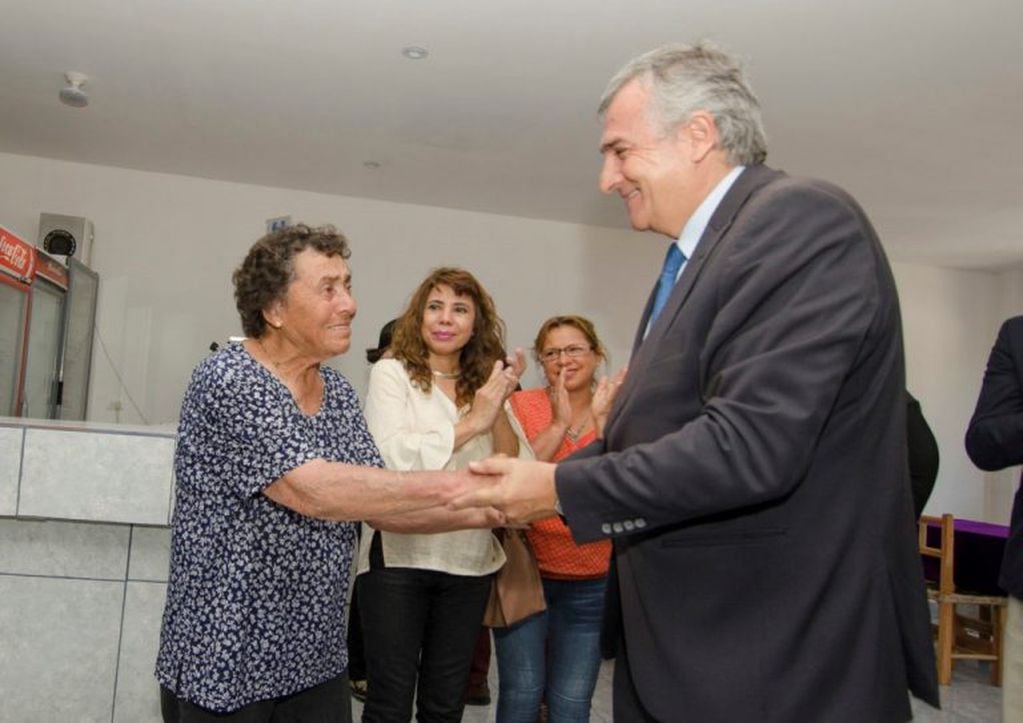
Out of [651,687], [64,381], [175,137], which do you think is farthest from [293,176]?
[651,687]

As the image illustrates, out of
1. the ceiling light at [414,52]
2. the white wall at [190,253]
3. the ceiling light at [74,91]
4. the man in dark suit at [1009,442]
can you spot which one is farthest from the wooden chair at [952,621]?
the ceiling light at [74,91]

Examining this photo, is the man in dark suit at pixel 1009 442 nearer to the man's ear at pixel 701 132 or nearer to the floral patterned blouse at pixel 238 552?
the man's ear at pixel 701 132

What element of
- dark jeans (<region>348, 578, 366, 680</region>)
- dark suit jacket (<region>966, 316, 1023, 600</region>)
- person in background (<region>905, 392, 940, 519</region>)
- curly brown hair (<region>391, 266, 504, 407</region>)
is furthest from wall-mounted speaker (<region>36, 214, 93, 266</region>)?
dark suit jacket (<region>966, 316, 1023, 600</region>)

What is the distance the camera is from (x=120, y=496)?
2447 millimetres

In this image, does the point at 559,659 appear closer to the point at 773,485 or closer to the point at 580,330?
the point at 580,330

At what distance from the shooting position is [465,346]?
2508 mm

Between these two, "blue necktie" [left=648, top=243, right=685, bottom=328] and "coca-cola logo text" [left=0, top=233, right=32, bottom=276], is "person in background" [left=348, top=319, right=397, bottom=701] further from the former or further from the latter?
"blue necktie" [left=648, top=243, right=685, bottom=328]

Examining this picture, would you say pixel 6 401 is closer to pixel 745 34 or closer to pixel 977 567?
pixel 745 34

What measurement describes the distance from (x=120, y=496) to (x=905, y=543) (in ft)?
6.71

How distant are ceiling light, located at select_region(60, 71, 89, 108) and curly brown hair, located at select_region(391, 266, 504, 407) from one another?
3.07 meters

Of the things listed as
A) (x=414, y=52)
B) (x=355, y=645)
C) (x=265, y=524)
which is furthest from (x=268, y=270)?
(x=414, y=52)

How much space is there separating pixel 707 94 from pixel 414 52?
3092 millimetres

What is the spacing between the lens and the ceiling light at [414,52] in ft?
13.3

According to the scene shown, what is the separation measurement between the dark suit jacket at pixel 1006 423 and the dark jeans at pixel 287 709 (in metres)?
1.52
